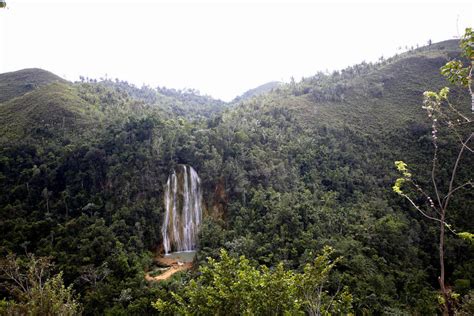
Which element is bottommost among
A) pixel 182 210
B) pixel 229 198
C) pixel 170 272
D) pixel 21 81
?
pixel 170 272

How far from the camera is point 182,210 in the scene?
89.7 ft

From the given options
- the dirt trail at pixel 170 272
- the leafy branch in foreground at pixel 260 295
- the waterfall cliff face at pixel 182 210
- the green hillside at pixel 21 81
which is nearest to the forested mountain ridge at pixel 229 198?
the waterfall cliff face at pixel 182 210

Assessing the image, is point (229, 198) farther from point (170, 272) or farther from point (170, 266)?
point (170, 272)

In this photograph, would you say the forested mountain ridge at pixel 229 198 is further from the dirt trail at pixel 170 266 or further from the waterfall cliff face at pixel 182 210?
the dirt trail at pixel 170 266

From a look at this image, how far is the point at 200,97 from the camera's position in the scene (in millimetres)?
102438

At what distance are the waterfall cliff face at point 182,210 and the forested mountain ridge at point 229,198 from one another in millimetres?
921

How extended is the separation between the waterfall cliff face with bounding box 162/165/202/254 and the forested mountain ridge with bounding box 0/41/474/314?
3.02 ft

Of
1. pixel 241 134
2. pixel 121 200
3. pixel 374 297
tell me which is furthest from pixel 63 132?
pixel 374 297

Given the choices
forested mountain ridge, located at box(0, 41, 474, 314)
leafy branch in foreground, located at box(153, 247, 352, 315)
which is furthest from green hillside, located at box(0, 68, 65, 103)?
leafy branch in foreground, located at box(153, 247, 352, 315)

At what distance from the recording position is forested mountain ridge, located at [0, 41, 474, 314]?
1922 centimetres

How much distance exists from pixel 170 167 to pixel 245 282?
21.3m

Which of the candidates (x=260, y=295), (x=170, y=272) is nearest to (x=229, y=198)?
(x=170, y=272)

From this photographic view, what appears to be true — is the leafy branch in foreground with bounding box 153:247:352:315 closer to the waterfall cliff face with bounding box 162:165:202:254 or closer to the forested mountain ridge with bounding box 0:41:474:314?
the forested mountain ridge with bounding box 0:41:474:314

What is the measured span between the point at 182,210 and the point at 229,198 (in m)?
4.76
